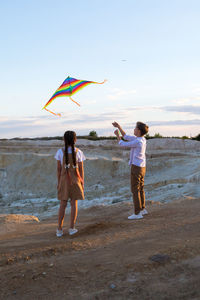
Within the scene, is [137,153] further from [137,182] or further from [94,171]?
[94,171]

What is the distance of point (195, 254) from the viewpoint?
453cm

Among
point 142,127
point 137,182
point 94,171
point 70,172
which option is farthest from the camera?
point 94,171

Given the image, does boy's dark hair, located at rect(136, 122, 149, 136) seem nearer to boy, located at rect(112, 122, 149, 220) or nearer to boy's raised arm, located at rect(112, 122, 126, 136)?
boy, located at rect(112, 122, 149, 220)

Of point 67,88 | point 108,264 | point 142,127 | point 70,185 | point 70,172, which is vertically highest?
point 67,88

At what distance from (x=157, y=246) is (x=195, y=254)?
63 centimetres

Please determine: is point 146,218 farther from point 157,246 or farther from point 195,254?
point 195,254

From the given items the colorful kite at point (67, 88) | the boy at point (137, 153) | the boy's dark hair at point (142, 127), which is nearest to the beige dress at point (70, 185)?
the boy at point (137, 153)

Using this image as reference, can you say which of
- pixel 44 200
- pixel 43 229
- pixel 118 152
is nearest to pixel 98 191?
pixel 44 200

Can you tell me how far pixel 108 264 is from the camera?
4.43m

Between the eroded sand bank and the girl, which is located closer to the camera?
the girl

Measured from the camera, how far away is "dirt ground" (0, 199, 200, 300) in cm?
381

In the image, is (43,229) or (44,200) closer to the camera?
(43,229)

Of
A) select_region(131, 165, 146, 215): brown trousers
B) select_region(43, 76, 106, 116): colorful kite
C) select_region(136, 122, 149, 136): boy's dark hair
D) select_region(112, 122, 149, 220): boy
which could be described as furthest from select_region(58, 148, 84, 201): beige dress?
select_region(43, 76, 106, 116): colorful kite

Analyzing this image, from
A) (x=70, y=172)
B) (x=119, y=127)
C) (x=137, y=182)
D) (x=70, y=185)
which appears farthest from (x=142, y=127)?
(x=70, y=185)
